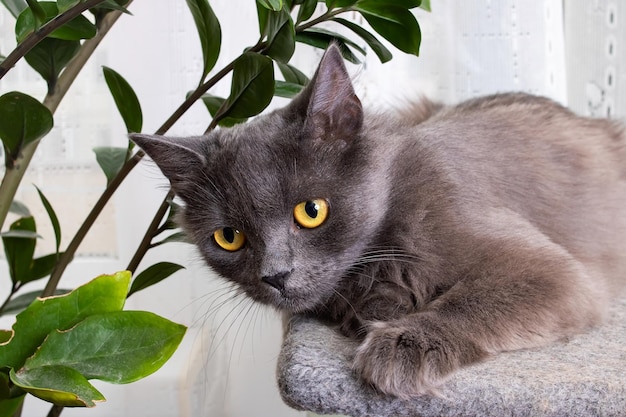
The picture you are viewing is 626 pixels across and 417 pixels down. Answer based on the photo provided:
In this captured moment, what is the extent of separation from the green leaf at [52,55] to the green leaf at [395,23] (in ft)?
1.69

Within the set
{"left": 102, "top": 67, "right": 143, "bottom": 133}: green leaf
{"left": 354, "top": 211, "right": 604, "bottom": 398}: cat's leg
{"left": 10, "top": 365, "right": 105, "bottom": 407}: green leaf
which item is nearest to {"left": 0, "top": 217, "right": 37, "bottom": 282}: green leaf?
{"left": 102, "top": 67, "right": 143, "bottom": 133}: green leaf

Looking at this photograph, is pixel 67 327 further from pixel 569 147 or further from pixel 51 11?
pixel 569 147

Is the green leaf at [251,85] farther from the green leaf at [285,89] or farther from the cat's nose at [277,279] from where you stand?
the cat's nose at [277,279]

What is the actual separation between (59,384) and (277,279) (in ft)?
1.22

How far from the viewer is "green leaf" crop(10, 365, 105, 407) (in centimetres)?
69

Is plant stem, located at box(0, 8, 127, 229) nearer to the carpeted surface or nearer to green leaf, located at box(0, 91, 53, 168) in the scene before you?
green leaf, located at box(0, 91, 53, 168)

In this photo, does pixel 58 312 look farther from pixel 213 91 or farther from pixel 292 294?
pixel 213 91

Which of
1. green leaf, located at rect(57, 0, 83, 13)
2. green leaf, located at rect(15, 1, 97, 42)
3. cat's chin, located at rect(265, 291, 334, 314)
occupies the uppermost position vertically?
green leaf, located at rect(57, 0, 83, 13)

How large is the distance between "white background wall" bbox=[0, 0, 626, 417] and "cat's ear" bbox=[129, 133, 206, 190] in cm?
49

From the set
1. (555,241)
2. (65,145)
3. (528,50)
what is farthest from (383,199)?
(65,145)

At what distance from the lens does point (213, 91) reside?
5.96ft

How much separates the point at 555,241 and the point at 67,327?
0.95 m

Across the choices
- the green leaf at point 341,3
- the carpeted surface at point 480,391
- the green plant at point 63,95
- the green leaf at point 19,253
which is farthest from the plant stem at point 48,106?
the carpeted surface at point 480,391

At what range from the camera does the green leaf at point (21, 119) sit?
969mm
